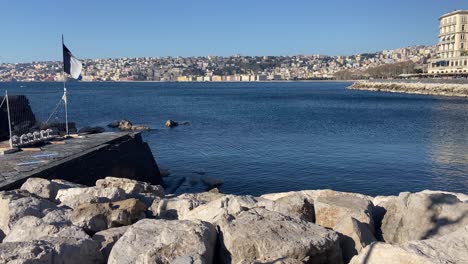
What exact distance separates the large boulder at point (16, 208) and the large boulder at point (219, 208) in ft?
7.18

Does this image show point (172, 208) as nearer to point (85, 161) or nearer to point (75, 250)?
point (75, 250)

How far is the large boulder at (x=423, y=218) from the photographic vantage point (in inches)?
255

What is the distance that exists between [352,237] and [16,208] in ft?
15.9

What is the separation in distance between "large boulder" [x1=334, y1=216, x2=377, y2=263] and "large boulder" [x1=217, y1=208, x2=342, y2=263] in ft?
1.07

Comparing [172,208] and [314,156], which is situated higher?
[172,208]

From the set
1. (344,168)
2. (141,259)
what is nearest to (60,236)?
(141,259)

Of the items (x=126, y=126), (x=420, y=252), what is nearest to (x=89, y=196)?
(x=420, y=252)

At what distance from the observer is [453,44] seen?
110 meters

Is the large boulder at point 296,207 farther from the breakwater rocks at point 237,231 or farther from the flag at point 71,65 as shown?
the flag at point 71,65

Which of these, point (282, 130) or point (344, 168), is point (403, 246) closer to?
point (344, 168)

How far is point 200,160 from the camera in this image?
75.4 ft

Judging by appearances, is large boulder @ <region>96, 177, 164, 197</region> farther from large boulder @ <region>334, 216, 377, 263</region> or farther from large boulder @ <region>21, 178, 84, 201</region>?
large boulder @ <region>334, 216, 377, 263</region>

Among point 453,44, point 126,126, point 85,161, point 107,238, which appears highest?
point 453,44

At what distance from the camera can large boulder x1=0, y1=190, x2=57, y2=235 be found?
6871 millimetres
